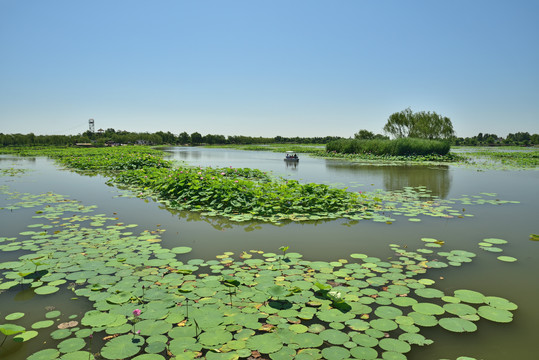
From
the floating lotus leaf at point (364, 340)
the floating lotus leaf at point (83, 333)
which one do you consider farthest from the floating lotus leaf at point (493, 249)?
the floating lotus leaf at point (83, 333)

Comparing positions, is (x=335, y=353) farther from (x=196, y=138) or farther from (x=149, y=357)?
(x=196, y=138)

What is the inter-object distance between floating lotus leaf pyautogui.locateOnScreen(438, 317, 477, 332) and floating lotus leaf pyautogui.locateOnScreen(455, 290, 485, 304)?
43cm

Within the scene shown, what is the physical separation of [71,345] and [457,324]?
10.0 ft

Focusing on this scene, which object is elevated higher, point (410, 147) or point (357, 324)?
point (410, 147)

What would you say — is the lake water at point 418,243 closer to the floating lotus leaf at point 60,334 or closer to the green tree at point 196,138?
the floating lotus leaf at point 60,334

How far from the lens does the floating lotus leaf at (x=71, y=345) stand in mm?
2395

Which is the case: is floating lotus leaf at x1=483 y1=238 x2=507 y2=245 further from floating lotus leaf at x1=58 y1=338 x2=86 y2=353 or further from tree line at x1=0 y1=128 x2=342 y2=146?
tree line at x1=0 y1=128 x2=342 y2=146

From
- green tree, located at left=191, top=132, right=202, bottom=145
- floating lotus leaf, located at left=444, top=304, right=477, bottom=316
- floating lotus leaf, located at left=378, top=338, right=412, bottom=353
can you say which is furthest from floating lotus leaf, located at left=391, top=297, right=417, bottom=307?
green tree, located at left=191, top=132, right=202, bottom=145

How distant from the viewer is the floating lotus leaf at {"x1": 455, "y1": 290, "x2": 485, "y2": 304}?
3154 millimetres

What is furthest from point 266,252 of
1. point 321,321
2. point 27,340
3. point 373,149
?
point 373,149

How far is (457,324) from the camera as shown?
2.76 metres

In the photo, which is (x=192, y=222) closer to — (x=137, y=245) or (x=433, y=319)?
(x=137, y=245)

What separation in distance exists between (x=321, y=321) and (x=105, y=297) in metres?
2.06

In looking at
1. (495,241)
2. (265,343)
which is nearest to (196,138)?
(495,241)
